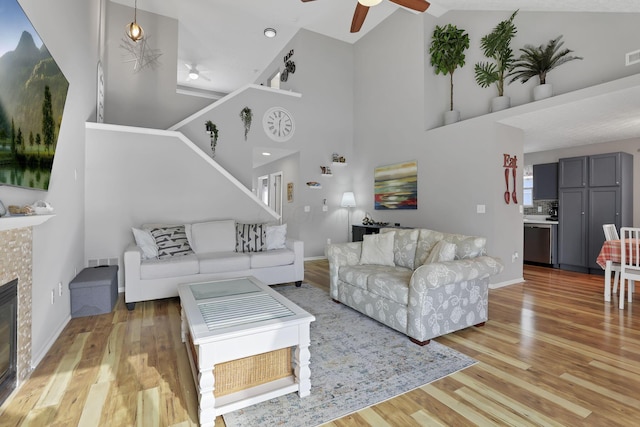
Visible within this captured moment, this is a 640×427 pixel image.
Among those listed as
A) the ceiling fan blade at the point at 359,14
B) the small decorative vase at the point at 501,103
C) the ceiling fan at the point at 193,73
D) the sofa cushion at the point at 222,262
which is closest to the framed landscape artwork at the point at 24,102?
the sofa cushion at the point at 222,262

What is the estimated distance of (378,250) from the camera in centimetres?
336

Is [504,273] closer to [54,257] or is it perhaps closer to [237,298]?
[237,298]

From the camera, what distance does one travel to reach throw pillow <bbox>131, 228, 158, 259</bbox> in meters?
3.55

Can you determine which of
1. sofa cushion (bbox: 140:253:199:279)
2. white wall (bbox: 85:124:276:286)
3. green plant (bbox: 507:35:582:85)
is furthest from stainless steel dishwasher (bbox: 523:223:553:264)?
sofa cushion (bbox: 140:253:199:279)

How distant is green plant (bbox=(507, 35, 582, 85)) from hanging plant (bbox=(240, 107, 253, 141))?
14.2ft

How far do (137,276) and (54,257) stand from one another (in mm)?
795

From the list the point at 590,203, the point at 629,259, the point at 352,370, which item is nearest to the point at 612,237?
the point at 629,259

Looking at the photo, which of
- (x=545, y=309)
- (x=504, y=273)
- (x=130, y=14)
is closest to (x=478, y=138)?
(x=504, y=273)

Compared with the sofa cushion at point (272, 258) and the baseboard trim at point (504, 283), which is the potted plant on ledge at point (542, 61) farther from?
the sofa cushion at point (272, 258)

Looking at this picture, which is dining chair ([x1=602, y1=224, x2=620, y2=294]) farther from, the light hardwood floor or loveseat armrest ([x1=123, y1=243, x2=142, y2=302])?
loveseat armrest ([x1=123, y1=243, x2=142, y2=302])

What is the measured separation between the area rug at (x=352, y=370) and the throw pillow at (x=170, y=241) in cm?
196

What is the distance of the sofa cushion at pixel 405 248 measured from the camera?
126 inches

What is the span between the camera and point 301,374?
1771 millimetres

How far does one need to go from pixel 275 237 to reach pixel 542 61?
415 cm
